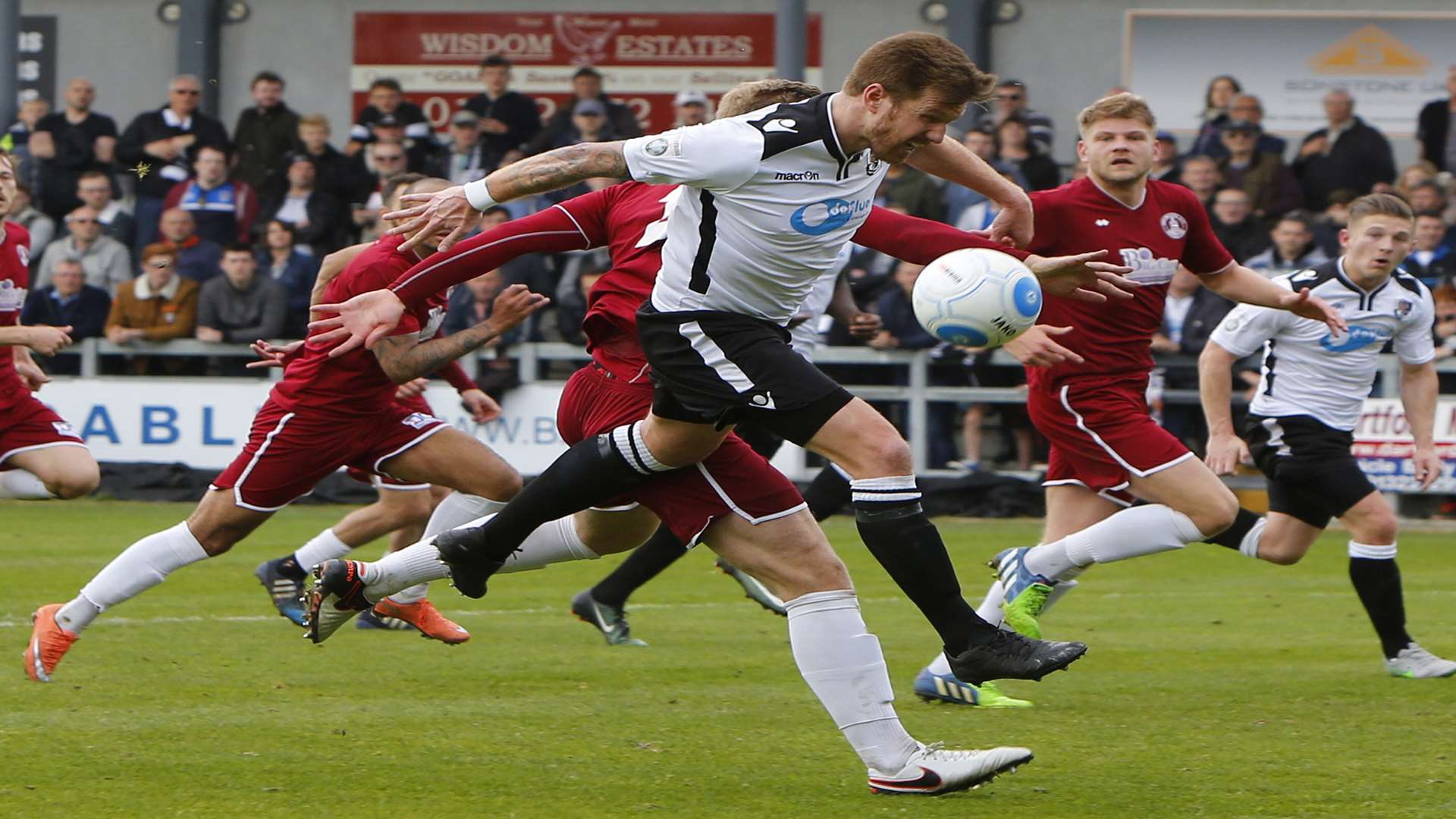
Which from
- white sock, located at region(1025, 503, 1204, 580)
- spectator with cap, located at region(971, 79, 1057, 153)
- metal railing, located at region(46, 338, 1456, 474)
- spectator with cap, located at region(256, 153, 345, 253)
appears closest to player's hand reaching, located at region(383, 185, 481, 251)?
white sock, located at region(1025, 503, 1204, 580)

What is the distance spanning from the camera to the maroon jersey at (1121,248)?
7.15 metres

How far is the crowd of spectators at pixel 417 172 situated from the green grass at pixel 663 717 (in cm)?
443

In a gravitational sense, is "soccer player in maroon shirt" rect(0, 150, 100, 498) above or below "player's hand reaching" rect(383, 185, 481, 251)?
below

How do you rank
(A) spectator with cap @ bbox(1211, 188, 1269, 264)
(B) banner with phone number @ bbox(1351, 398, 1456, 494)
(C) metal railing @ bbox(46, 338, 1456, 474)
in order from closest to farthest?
(B) banner with phone number @ bbox(1351, 398, 1456, 494) < (A) spectator with cap @ bbox(1211, 188, 1269, 264) < (C) metal railing @ bbox(46, 338, 1456, 474)

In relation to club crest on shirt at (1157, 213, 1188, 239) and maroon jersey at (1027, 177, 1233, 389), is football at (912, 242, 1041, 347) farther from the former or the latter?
club crest on shirt at (1157, 213, 1188, 239)

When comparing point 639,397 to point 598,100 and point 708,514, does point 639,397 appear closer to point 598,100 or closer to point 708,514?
point 708,514

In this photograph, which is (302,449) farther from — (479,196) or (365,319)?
(479,196)

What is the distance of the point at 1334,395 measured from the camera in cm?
798

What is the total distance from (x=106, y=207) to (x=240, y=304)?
1.58 metres

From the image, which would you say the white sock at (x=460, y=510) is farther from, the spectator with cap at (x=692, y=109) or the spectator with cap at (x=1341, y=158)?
the spectator with cap at (x=1341, y=158)

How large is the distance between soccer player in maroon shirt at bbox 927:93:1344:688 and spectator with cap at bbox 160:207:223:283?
9.49 metres

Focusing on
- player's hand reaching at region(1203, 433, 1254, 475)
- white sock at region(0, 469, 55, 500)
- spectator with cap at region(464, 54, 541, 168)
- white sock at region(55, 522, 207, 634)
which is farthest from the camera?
spectator with cap at region(464, 54, 541, 168)

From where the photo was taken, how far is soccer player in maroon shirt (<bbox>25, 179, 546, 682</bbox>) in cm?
701

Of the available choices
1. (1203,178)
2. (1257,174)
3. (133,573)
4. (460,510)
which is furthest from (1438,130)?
(133,573)
